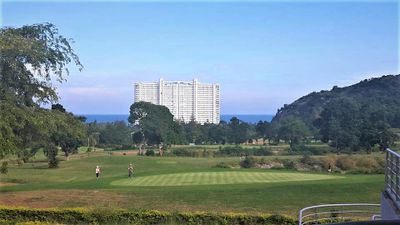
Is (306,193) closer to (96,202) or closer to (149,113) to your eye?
(96,202)

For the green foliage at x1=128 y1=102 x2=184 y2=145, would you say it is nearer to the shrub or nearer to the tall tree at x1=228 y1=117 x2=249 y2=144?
the tall tree at x1=228 y1=117 x2=249 y2=144

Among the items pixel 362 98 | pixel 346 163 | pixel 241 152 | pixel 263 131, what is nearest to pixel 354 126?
pixel 241 152

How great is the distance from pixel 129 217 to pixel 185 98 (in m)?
167

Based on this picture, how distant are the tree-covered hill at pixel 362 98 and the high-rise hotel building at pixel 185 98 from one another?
35.1 meters

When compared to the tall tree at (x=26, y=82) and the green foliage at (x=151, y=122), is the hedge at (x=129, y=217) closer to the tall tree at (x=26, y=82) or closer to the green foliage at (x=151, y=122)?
the tall tree at (x=26, y=82)

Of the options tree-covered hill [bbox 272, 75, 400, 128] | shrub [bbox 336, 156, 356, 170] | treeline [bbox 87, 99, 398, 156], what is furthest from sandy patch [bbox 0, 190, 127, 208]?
tree-covered hill [bbox 272, 75, 400, 128]

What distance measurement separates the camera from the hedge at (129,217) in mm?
16703

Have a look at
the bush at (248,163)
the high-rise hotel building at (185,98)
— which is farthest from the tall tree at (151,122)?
the high-rise hotel building at (185,98)

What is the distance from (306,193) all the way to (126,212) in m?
11.3

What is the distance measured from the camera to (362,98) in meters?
121

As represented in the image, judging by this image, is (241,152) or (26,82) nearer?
(26,82)

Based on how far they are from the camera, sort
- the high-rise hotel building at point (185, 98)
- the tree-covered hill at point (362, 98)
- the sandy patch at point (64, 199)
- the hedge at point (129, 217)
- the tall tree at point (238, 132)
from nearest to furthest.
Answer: the hedge at point (129, 217) → the sandy patch at point (64, 199) → the tree-covered hill at point (362, 98) → the tall tree at point (238, 132) → the high-rise hotel building at point (185, 98)

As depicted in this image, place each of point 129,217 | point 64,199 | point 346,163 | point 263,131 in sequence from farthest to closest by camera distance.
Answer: point 263,131 < point 346,163 < point 64,199 < point 129,217

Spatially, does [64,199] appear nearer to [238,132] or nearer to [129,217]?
[129,217]
